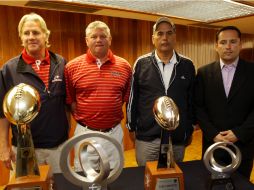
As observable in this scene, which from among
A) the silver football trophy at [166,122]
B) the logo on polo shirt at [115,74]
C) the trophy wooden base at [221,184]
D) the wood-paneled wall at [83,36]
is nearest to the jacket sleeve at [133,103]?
the logo on polo shirt at [115,74]

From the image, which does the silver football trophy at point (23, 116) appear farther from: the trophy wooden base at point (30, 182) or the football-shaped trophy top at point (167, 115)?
the football-shaped trophy top at point (167, 115)

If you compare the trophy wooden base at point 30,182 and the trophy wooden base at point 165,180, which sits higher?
the trophy wooden base at point 30,182

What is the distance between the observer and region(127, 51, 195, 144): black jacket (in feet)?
6.13

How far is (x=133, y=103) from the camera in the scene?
1.97 m

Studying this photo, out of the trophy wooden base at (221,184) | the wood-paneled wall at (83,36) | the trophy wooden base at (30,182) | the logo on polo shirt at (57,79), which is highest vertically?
the wood-paneled wall at (83,36)

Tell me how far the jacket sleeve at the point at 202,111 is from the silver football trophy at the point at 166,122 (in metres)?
0.66

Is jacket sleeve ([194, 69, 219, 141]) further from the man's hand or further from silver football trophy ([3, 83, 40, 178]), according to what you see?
silver football trophy ([3, 83, 40, 178])

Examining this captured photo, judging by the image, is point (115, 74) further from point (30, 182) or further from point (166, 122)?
point (30, 182)

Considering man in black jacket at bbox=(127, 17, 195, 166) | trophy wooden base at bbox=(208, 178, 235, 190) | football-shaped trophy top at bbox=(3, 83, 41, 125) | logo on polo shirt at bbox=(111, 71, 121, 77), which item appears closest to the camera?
football-shaped trophy top at bbox=(3, 83, 41, 125)

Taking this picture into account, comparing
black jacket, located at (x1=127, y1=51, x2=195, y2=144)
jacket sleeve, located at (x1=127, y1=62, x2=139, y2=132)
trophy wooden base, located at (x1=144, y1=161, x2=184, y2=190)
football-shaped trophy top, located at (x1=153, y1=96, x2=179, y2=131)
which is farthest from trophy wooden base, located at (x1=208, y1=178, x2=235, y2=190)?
jacket sleeve, located at (x1=127, y1=62, x2=139, y2=132)

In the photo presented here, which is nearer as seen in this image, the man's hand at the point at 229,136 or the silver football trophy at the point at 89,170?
the silver football trophy at the point at 89,170

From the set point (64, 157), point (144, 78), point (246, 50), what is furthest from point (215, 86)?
point (246, 50)

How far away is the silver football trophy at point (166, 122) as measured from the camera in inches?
45.1

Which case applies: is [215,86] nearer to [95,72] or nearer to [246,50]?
[95,72]
